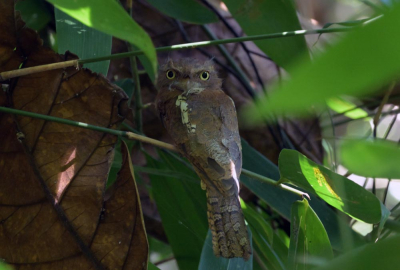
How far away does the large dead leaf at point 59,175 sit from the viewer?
1.41m

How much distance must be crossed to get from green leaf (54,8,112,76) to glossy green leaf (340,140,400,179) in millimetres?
1297

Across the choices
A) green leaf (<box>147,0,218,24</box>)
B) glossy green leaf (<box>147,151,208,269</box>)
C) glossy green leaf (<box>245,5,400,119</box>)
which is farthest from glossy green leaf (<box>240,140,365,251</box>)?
glossy green leaf (<box>245,5,400,119</box>)

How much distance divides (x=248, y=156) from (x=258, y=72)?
77 cm

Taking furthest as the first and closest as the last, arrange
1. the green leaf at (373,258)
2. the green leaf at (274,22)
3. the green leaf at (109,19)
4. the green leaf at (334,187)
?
the green leaf at (274,22) → the green leaf at (334,187) → the green leaf at (109,19) → the green leaf at (373,258)

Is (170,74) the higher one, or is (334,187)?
(170,74)

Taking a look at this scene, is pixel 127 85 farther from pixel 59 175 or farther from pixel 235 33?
pixel 59 175

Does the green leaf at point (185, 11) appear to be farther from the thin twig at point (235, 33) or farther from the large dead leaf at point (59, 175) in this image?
the large dead leaf at point (59, 175)

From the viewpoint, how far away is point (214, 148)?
1545 millimetres

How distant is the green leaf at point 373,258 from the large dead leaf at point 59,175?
92 cm

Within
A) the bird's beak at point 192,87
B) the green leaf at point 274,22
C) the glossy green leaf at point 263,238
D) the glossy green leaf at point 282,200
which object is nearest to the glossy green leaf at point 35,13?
the bird's beak at point 192,87

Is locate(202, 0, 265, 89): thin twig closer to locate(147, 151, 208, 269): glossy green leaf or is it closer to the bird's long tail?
locate(147, 151, 208, 269): glossy green leaf

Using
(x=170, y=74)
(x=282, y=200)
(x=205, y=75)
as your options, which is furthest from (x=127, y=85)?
(x=282, y=200)

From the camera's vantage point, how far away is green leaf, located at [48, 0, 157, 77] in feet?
2.90

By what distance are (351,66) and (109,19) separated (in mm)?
619
